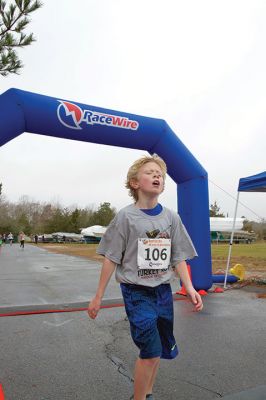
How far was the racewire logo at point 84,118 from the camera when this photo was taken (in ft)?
25.0

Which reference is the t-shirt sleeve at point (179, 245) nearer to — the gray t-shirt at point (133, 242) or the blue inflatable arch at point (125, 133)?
the gray t-shirt at point (133, 242)

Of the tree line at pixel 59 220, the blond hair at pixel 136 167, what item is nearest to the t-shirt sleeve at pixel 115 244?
the blond hair at pixel 136 167

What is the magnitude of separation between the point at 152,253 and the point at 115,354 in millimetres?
1902

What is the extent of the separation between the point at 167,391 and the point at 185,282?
1.01 meters

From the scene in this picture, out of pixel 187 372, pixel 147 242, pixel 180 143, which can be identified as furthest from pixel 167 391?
pixel 180 143

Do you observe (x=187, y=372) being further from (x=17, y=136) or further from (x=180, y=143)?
(x=180, y=143)

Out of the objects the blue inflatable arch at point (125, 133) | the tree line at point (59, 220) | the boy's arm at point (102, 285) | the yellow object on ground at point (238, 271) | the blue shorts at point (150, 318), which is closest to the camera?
the blue shorts at point (150, 318)

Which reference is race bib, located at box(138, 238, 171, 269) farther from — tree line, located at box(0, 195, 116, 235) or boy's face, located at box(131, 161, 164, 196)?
tree line, located at box(0, 195, 116, 235)

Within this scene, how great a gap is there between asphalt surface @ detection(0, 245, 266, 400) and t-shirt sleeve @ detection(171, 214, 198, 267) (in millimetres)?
1122

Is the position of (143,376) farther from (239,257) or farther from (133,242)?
(239,257)

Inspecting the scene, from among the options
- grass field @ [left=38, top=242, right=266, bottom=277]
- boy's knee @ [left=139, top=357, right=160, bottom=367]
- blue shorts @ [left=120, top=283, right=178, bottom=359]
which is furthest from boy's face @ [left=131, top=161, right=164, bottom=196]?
grass field @ [left=38, top=242, right=266, bottom=277]

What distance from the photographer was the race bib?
2.94 metres

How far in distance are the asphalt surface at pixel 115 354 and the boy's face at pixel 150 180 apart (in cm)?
165

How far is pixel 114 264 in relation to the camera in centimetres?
298
